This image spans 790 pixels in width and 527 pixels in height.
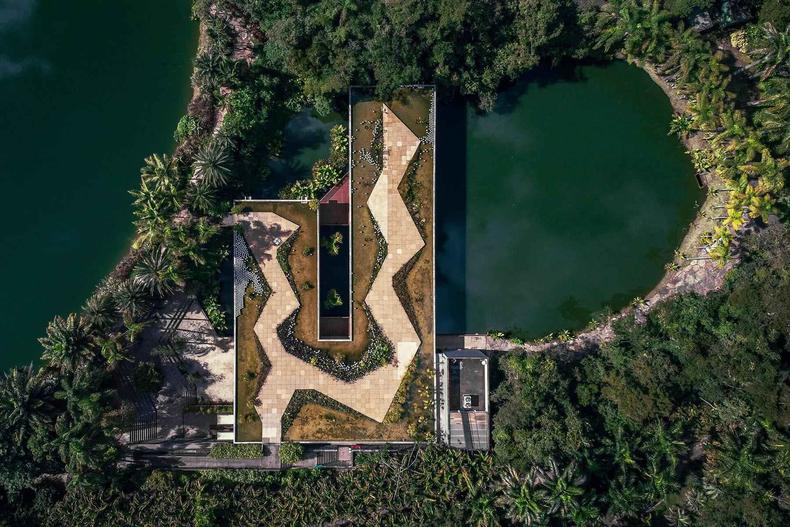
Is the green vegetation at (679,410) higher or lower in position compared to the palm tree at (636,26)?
lower

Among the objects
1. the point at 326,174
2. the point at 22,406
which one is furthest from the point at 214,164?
the point at 22,406

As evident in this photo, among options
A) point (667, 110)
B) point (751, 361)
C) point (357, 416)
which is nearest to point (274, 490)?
point (357, 416)

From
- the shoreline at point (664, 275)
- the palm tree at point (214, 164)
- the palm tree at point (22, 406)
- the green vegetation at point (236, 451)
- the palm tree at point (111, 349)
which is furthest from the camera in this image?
the shoreline at point (664, 275)

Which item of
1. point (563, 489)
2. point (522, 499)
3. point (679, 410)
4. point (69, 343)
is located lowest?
point (522, 499)

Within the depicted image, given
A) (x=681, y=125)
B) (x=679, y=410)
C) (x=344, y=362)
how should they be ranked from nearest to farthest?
(x=679, y=410), (x=344, y=362), (x=681, y=125)

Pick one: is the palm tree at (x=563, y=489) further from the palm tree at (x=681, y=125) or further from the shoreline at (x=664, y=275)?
the palm tree at (x=681, y=125)

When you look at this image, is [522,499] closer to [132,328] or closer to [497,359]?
[497,359]

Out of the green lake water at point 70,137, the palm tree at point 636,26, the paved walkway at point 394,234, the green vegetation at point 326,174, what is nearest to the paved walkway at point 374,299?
the paved walkway at point 394,234
